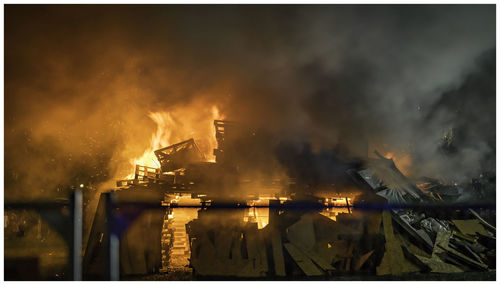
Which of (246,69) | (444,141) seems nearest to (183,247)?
(246,69)

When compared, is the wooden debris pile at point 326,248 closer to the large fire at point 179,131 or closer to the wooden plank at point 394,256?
the wooden plank at point 394,256

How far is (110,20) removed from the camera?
11086 mm

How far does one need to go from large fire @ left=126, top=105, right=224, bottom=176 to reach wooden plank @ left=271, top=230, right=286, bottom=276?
6445 mm

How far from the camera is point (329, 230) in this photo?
22.8 ft

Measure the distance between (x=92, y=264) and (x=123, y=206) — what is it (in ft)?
4.04

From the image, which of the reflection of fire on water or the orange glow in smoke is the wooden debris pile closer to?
the reflection of fire on water

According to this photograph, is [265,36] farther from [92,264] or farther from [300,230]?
[92,264]

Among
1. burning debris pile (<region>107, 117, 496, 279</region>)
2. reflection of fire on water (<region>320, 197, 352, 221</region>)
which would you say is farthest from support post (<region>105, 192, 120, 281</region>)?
reflection of fire on water (<region>320, 197, 352, 221</region>)

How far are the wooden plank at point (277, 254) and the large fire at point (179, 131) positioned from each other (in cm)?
645

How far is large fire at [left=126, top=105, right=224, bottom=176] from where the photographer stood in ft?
43.1

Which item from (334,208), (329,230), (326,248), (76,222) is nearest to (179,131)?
(334,208)

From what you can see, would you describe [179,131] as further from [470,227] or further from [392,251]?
[470,227]

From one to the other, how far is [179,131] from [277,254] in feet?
24.9

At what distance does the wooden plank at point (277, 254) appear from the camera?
643cm
